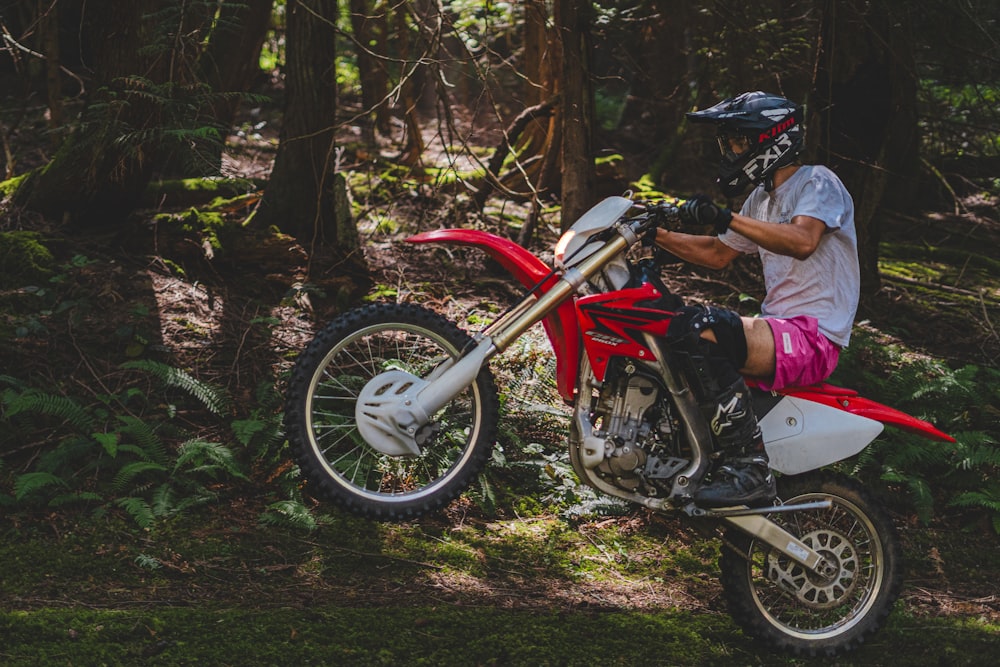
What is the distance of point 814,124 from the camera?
8000 millimetres

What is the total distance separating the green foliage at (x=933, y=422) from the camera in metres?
5.86

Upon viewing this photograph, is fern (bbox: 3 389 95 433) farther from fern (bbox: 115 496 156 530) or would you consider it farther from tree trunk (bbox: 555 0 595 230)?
tree trunk (bbox: 555 0 595 230)

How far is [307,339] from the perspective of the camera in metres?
6.52

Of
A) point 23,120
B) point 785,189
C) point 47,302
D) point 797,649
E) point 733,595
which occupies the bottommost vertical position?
point 797,649

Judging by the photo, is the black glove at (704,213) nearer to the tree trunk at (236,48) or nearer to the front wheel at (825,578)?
the front wheel at (825,578)

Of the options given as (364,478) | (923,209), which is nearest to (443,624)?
(364,478)

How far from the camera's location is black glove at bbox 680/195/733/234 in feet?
12.0

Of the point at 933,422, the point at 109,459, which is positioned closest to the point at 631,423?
the point at 109,459

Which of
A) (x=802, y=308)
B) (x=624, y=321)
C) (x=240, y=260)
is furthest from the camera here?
(x=240, y=260)

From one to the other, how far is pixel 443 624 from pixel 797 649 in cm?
164

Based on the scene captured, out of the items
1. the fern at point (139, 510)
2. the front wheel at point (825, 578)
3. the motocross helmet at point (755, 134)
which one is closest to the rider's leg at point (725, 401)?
the front wheel at point (825, 578)

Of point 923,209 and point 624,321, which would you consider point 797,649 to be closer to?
point 624,321

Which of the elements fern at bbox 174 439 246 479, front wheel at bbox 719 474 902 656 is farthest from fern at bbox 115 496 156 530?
front wheel at bbox 719 474 902 656

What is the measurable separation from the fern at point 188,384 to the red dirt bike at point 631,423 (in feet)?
5.92
